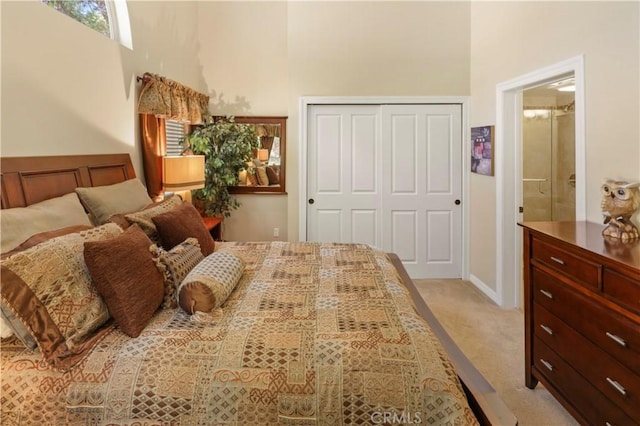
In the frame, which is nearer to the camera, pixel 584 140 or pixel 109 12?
pixel 584 140

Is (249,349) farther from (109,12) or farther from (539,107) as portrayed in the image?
(539,107)

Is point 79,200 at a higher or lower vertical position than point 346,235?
higher

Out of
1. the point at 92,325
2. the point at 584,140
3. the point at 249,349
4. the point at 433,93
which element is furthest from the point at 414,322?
the point at 433,93

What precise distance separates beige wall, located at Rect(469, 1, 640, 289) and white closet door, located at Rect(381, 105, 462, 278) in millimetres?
566

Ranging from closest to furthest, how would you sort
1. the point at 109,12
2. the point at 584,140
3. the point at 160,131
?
the point at 584,140 → the point at 109,12 → the point at 160,131

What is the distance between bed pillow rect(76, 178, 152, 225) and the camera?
229cm

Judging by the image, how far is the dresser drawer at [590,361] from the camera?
1661mm

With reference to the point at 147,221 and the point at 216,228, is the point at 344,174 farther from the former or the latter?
the point at 147,221

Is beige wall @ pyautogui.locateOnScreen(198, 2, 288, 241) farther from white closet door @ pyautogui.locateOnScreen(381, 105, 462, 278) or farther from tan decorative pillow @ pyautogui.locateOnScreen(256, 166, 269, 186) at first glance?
white closet door @ pyautogui.locateOnScreen(381, 105, 462, 278)

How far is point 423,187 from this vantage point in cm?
468

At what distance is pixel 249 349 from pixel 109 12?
2880 mm

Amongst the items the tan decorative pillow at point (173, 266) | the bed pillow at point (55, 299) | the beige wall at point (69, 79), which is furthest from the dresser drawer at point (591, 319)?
the beige wall at point (69, 79)

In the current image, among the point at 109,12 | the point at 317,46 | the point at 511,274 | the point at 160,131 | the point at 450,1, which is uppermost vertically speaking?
the point at 450,1

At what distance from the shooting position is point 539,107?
4.49 meters
